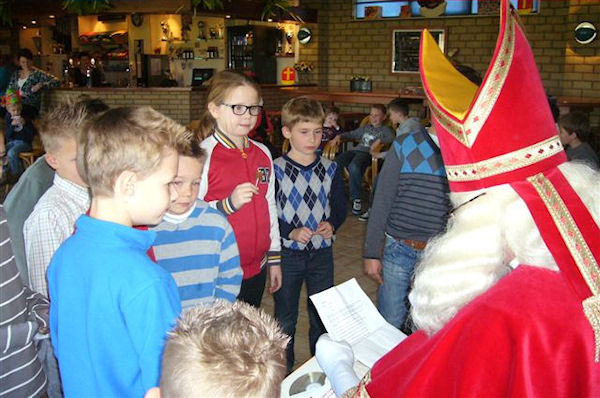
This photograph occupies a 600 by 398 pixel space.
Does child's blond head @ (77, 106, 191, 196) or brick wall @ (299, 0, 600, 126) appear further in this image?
brick wall @ (299, 0, 600, 126)

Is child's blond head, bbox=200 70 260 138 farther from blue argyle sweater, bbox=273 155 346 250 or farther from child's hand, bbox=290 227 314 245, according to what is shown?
child's hand, bbox=290 227 314 245

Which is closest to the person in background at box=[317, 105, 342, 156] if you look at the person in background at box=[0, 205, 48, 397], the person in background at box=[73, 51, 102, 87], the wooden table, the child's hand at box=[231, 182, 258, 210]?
the wooden table

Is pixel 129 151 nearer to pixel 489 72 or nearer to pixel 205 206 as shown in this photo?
pixel 205 206

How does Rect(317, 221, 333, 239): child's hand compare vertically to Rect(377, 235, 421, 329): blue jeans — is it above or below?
above

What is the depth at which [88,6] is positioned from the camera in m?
8.68

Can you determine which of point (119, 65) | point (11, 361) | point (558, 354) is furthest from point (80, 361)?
point (119, 65)

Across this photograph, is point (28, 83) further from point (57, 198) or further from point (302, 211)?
point (57, 198)

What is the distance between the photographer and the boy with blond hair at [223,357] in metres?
0.85

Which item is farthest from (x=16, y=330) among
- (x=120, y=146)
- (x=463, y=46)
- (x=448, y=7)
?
(x=448, y=7)

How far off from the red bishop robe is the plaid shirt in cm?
126

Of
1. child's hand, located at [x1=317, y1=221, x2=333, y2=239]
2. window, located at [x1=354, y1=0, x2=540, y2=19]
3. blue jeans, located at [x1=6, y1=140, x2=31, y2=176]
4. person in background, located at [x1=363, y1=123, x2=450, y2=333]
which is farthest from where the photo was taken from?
window, located at [x1=354, y1=0, x2=540, y2=19]

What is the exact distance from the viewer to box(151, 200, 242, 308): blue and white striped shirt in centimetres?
174

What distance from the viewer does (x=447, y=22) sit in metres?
9.45

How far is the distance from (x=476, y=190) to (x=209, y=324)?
0.57m
